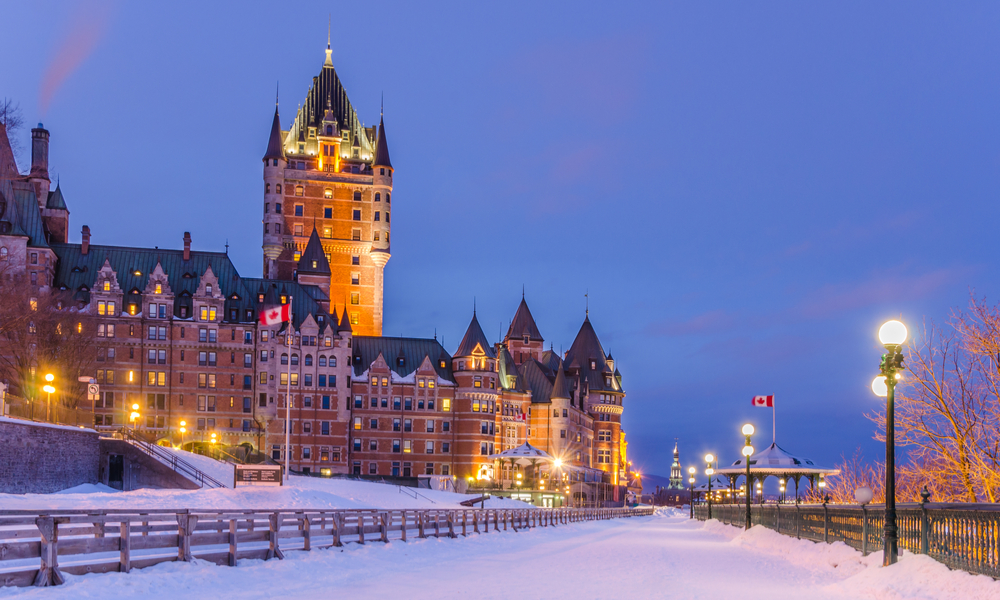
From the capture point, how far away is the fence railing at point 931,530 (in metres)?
15.9

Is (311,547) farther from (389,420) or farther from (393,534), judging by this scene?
(389,420)

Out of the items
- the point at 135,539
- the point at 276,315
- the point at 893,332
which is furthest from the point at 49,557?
the point at 276,315

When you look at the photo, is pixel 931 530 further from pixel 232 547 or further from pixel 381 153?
pixel 381 153

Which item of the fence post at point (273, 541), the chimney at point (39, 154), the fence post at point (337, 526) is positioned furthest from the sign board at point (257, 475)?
the chimney at point (39, 154)

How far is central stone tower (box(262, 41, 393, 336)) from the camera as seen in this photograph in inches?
5231

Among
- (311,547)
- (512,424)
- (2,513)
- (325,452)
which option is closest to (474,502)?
(325,452)

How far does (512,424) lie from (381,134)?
141 feet

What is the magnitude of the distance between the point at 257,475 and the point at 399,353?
5699 cm

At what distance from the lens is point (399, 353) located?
117625mm

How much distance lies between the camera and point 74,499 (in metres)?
48.0

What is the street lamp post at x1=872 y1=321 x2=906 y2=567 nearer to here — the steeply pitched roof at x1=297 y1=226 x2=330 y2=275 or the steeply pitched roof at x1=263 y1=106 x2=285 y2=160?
the steeply pitched roof at x1=297 y1=226 x2=330 y2=275

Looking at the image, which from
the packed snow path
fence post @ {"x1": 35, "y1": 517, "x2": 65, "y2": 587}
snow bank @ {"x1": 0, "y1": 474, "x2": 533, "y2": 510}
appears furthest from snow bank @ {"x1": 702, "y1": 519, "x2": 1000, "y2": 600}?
snow bank @ {"x1": 0, "y1": 474, "x2": 533, "y2": 510}

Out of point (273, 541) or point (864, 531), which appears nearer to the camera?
point (273, 541)

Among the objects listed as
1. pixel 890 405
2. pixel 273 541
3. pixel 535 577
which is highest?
pixel 890 405
